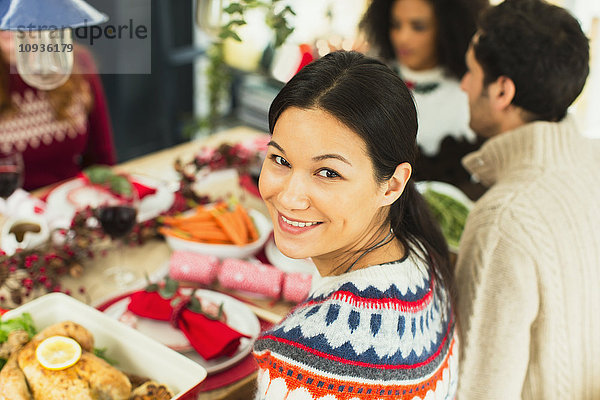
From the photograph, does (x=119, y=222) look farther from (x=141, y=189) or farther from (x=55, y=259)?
(x=141, y=189)

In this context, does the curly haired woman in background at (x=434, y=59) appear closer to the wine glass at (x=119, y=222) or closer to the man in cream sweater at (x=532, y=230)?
the man in cream sweater at (x=532, y=230)

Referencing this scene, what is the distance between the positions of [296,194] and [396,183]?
186 millimetres

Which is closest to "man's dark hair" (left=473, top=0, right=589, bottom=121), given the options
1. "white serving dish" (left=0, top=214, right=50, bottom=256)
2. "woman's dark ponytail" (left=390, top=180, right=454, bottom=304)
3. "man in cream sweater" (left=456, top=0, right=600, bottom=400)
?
"man in cream sweater" (left=456, top=0, right=600, bottom=400)

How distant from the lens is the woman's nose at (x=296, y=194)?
0.99 m

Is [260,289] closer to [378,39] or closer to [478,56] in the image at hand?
[478,56]

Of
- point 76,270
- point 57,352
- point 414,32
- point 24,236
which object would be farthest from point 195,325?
point 414,32

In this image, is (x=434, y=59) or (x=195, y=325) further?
(x=434, y=59)

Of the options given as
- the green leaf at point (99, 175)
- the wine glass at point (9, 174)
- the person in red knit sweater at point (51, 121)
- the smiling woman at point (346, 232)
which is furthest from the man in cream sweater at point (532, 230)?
the person in red knit sweater at point (51, 121)

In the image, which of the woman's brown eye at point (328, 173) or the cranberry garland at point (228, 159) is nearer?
the woman's brown eye at point (328, 173)

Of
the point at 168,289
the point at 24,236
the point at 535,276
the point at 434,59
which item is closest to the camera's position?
the point at 535,276

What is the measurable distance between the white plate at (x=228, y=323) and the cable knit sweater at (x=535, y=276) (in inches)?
20.2

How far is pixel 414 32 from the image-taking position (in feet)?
8.61

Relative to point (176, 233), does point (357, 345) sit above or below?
above

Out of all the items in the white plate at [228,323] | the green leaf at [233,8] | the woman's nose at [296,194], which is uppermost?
the green leaf at [233,8]
